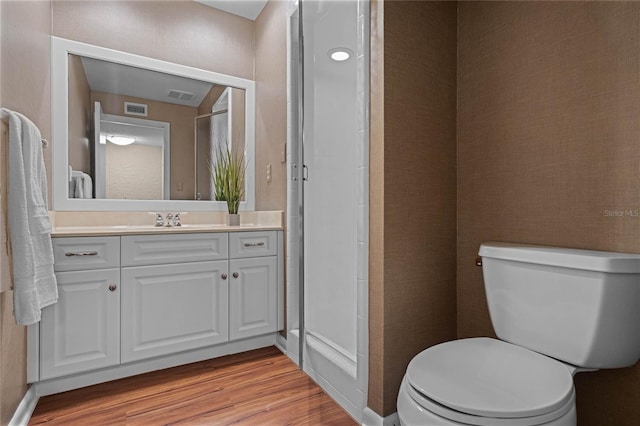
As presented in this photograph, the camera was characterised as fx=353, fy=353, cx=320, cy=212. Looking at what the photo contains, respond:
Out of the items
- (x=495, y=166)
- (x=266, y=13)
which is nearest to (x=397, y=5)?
(x=495, y=166)

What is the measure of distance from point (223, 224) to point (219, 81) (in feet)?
3.33

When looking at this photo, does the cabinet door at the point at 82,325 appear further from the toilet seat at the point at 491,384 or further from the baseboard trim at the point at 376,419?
the toilet seat at the point at 491,384

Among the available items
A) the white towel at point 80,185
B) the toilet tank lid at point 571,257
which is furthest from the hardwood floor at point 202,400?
the white towel at point 80,185

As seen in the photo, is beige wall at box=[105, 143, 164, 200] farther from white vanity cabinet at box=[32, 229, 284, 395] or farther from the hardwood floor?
the hardwood floor

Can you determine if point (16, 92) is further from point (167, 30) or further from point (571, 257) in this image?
point (571, 257)

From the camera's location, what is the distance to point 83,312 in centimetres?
169

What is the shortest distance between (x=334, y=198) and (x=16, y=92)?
1.41 meters

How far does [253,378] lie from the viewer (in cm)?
186

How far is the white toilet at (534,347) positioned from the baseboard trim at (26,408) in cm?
153

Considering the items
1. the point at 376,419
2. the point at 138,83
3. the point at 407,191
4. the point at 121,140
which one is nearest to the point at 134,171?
the point at 121,140

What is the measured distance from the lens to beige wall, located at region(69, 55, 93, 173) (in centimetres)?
204

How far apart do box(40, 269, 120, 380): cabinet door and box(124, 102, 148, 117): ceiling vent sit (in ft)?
3.48

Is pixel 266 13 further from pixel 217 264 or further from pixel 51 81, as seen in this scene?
pixel 217 264

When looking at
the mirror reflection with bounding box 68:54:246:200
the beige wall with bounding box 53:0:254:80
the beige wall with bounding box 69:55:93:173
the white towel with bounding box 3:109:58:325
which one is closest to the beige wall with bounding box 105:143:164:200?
the mirror reflection with bounding box 68:54:246:200
